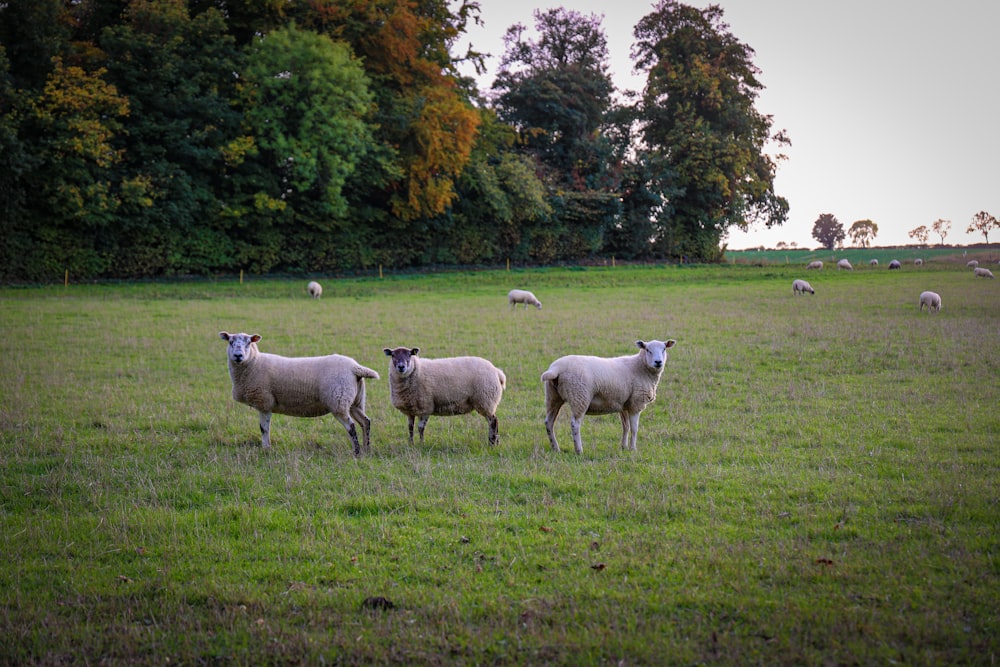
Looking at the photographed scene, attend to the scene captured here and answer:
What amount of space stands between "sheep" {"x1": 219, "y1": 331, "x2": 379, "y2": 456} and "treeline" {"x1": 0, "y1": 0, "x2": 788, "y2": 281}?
3115cm

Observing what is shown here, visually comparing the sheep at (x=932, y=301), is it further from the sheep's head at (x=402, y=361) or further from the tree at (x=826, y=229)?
the tree at (x=826, y=229)

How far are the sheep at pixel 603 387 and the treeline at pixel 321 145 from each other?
34.0 metres

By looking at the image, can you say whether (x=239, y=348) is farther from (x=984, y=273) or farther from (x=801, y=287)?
(x=984, y=273)

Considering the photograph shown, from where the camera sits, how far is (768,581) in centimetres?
610

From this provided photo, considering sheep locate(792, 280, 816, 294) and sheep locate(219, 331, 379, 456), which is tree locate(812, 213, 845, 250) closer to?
sheep locate(792, 280, 816, 294)

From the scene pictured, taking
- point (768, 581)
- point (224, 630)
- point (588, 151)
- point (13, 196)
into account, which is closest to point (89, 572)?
point (224, 630)

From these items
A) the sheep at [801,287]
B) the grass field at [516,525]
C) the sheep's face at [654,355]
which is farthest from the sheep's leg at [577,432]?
the sheep at [801,287]

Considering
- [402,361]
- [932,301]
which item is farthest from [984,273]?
[402,361]

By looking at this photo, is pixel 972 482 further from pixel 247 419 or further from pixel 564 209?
pixel 564 209

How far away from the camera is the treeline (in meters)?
38.2

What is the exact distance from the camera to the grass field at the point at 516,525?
527 centimetres

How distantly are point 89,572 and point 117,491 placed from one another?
2439 millimetres

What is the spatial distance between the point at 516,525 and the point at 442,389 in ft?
12.9

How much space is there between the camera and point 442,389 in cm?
1111
